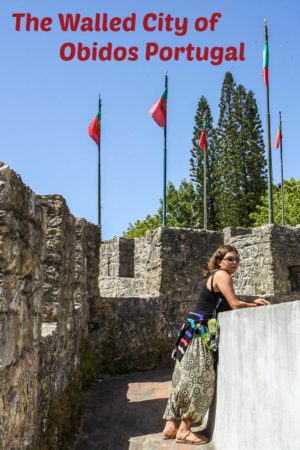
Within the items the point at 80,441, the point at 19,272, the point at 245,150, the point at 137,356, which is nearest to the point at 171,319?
the point at 137,356

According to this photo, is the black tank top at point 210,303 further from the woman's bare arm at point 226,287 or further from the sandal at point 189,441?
the sandal at point 189,441

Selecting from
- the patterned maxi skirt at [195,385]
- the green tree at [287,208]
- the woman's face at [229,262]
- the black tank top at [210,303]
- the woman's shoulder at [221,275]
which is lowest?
the patterned maxi skirt at [195,385]

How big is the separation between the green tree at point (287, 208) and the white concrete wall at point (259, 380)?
90.8ft

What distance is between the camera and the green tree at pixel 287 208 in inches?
1252

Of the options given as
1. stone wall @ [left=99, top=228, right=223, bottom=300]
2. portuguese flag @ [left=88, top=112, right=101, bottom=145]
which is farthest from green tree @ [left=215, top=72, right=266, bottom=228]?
stone wall @ [left=99, top=228, right=223, bottom=300]

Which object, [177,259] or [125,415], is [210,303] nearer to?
[125,415]

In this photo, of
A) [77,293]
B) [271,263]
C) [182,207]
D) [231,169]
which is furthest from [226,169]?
[77,293]

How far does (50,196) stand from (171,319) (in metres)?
4.05

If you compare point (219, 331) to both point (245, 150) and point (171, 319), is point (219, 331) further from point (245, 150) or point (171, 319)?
point (245, 150)

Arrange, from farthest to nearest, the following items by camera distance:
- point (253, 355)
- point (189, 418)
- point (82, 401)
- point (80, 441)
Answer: point (82, 401), point (80, 441), point (189, 418), point (253, 355)

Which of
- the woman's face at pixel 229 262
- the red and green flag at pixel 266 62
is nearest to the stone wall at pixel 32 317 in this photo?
the woman's face at pixel 229 262

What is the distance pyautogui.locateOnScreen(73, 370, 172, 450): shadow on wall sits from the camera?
5.00 metres

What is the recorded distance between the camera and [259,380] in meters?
3.21

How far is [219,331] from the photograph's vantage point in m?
4.48
